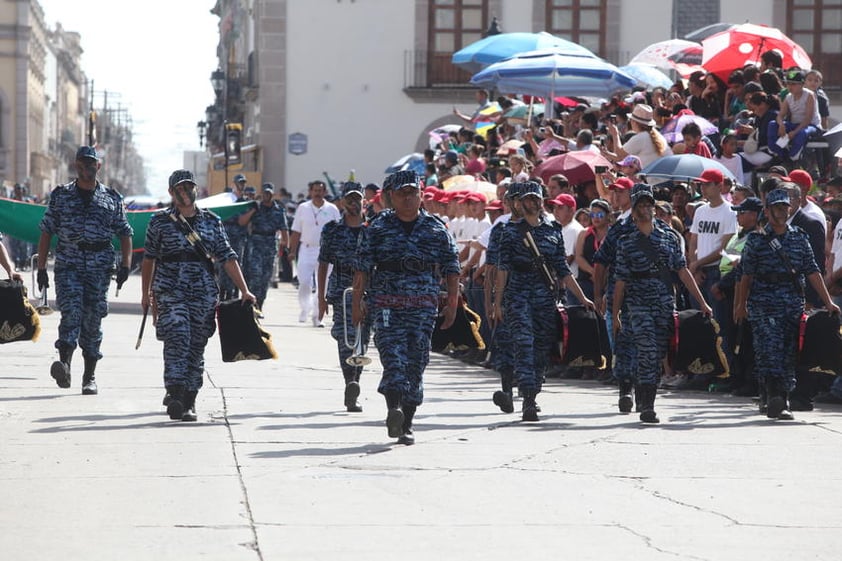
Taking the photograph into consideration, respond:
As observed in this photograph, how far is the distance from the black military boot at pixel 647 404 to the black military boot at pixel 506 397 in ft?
3.29

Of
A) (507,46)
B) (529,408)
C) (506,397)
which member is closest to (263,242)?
(507,46)

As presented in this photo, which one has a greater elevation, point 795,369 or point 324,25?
point 324,25

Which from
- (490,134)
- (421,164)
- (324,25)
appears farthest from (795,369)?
(324,25)

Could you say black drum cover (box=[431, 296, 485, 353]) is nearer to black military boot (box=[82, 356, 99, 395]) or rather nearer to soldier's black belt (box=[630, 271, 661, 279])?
soldier's black belt (box=[630, 271, 661, 279])

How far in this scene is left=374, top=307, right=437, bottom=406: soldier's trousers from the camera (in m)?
10.5

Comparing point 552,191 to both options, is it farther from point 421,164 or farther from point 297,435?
point 421,164

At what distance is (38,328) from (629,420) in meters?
4.62

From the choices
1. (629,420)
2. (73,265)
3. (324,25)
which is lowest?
(629,420)

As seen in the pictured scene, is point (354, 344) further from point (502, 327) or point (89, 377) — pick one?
point (89, 377)

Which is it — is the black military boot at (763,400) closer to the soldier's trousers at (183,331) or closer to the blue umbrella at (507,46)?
the soldier's trousers at (183,331)

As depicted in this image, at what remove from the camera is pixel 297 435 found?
10805mm

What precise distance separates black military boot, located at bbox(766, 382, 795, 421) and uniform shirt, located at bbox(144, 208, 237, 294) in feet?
12.9

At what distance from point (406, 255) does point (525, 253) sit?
5.77ft

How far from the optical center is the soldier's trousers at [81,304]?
13.1 metres
